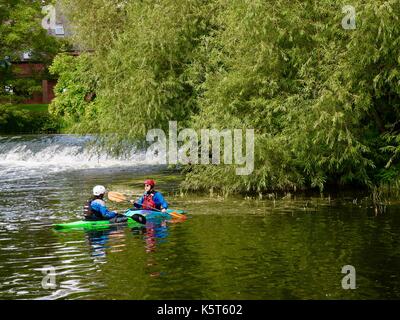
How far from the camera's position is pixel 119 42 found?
32.5 metres

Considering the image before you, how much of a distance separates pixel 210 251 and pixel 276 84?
10384mm

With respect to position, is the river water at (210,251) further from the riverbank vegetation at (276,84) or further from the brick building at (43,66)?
the brick building at (43,66)

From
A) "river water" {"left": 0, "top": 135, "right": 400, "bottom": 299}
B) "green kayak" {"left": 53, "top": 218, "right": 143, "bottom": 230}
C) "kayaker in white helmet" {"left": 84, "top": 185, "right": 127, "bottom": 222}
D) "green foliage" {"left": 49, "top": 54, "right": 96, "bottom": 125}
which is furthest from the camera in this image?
"green foliage" {"left": 49, "top": 54, "right": 96, "bottom": 125}

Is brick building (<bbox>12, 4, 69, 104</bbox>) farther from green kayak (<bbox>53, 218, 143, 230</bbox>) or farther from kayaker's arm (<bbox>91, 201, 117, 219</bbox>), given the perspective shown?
green kayak (<bbox>53, 218, 143, 230</bbox>)

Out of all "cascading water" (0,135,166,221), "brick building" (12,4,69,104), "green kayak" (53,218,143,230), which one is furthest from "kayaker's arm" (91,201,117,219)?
"brick building" (12,4,69,104)

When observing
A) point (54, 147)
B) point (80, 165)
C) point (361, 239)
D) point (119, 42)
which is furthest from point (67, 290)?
point (54, 147)

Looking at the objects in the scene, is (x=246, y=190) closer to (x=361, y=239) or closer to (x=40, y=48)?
(x=361, y=239)

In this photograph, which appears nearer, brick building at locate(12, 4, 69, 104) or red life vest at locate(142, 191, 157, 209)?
red life vest at locate(142, 191, 157, 209)

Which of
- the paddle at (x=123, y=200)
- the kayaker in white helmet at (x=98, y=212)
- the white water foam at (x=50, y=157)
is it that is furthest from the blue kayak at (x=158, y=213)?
the white water foam at (x=50, y=157)

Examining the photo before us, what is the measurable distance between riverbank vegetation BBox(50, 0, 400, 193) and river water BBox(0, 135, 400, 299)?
127 cm

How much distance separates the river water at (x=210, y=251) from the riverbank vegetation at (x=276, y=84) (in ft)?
4.18

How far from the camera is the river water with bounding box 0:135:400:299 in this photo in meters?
14.2

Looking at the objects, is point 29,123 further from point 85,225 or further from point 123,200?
point 85,225

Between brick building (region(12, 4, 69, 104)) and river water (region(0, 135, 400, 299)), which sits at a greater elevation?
brick building (region(12, 4, 69, 104))
